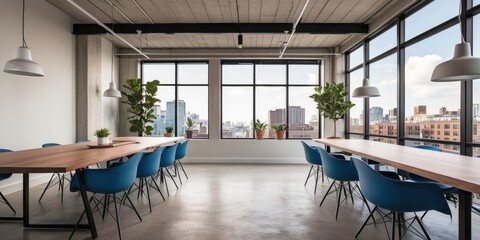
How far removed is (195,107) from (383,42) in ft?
16.6

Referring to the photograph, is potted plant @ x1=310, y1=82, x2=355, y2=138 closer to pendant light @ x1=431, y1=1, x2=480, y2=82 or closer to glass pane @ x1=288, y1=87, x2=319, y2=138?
glass pane @ x1=288, y1=87, x2=319, y2=138

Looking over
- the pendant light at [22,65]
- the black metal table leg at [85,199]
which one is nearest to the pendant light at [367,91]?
the black metal table leg at [85,199]

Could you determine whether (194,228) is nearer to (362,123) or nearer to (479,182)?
(479,182)

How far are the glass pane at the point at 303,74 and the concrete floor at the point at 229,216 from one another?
379 cm

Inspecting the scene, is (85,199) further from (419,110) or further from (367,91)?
(419,110)

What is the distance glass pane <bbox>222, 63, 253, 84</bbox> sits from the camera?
25.3 feet

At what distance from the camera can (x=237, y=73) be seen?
7762mm

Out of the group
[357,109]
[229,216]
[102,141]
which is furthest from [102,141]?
[357,109]

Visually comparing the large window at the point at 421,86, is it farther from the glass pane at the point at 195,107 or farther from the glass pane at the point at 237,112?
the glass pane at the point at 195,107

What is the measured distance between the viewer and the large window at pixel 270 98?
771 cm

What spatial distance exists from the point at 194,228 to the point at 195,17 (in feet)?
13.6

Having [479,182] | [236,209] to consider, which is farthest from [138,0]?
[479,182]

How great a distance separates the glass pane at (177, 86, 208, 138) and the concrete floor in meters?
3.13

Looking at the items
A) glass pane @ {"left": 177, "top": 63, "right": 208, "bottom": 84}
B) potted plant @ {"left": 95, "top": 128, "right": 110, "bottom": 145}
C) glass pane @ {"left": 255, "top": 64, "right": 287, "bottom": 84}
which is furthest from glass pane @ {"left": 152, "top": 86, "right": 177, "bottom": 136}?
potted plant @ {"left": 95, "top": 128, "right": 110, "bottom": 145}
